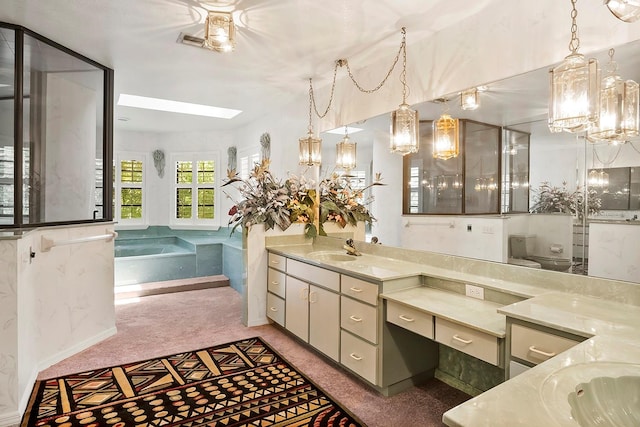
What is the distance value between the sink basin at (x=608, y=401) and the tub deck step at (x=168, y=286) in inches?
198

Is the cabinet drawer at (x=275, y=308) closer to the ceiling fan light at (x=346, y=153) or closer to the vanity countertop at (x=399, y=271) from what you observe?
the vanity countertop at (x=399, y=271)

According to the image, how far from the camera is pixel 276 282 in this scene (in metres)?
3.55

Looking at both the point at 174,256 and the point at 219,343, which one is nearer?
the point at 219,343

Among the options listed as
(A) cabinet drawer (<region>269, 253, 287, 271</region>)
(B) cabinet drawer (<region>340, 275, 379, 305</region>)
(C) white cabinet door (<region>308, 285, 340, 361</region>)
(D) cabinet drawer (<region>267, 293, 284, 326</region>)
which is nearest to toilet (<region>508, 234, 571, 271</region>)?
(B) cabinet drawer (<region>340, 275, 379, 305</region>)

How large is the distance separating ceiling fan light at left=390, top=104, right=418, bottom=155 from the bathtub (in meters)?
4.10

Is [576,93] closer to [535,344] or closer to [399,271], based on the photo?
[535,344]

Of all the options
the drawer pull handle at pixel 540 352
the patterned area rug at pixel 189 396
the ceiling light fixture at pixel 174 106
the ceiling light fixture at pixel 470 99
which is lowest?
the patterned area rug at pixel 189 396

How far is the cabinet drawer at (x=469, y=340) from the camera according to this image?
1711 millimetres

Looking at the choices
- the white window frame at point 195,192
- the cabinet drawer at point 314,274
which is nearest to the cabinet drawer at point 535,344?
the cabinet drawer at point 314,274

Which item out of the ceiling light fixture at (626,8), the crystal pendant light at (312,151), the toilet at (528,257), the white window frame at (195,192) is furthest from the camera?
the white window frame at (195,192)

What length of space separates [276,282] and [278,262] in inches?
8.0

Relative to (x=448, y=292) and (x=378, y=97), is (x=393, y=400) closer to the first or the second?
(x=448, y=292)

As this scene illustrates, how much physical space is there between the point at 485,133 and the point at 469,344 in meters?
1.32

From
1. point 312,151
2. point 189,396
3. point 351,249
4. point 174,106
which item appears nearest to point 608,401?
point 189,396
